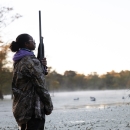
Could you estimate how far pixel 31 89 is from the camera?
3.77 metres

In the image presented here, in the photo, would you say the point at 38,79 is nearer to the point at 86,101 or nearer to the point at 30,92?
the point at 30,92

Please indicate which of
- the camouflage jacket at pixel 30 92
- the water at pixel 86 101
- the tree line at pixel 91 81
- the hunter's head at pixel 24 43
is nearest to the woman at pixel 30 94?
the camouflage jacket at pixel 30 92

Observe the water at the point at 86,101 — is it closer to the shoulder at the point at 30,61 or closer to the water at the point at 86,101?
the water at the point at 86,101

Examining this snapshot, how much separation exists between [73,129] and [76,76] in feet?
492

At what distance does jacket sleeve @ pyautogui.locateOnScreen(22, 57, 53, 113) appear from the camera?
12.2 ft

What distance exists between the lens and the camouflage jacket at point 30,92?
12.2 feet

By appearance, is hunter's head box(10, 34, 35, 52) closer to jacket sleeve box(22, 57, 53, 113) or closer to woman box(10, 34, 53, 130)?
woman box(10, 34, 53, 130)

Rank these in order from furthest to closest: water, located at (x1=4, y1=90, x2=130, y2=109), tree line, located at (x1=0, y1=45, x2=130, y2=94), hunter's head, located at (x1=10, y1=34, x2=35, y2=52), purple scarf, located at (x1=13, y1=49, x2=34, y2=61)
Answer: tree line, located at (x1=0, y1=45, x2=130, y2=94), water, located at (x1=4, y1=90, x2=130, y2=109), hunter's head, located at (x1=10, y1=34, x2=35, y2=52), purple scarf, located at (x1=13, y1=49, x2=34, y2=61)

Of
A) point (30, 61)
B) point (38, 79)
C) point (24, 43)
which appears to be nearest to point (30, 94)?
point (38, 79)

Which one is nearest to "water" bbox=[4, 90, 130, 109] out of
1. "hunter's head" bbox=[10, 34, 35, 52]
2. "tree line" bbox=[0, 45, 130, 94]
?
"hunter's head" bbox=[10, 34, 35, 52]

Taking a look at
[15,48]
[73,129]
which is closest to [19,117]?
[15,48]

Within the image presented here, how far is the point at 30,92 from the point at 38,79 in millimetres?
191

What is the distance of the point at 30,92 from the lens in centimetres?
376

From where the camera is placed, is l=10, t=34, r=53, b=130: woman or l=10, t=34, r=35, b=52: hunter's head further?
l=10, t=34, r=35, b=52: hunter's head
